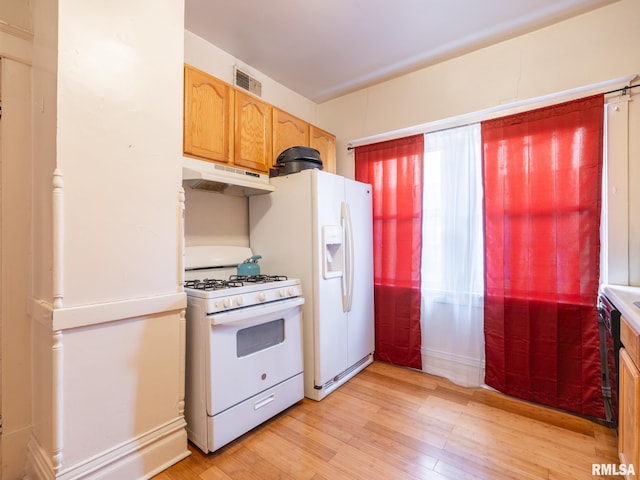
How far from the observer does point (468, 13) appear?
2.03 metres

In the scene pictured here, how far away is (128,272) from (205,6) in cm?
184

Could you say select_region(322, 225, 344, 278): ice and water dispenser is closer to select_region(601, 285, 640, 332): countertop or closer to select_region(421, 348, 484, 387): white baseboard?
select_region(421, 348, 484, 387): white baseboard

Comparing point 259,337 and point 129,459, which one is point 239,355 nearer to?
point 259,337

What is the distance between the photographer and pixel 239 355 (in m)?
1.76

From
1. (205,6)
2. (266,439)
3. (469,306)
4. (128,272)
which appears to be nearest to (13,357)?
(128,272)

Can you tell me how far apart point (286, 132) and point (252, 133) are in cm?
39

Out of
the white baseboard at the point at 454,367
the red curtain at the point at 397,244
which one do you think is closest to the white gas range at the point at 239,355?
the red curtain at the point at 397,244

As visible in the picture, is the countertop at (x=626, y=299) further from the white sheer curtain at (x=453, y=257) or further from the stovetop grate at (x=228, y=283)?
the stovetop grate at (x=228, y=283)

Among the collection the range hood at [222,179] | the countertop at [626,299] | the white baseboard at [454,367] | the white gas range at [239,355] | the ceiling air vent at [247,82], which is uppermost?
the ceiling air vent at [247,82]

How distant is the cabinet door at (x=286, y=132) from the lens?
97.6 inches

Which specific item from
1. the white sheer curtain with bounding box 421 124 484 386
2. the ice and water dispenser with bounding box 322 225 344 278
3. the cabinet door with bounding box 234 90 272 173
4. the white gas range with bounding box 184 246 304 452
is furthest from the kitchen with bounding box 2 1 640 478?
the ice and water dispenser with bounding box 322 225 344 278

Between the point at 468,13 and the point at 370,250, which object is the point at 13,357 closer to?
the point at 370,250

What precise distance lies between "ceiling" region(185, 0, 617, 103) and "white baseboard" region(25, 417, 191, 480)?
2644mm

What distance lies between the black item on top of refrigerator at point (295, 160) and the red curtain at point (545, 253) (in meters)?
1.42
